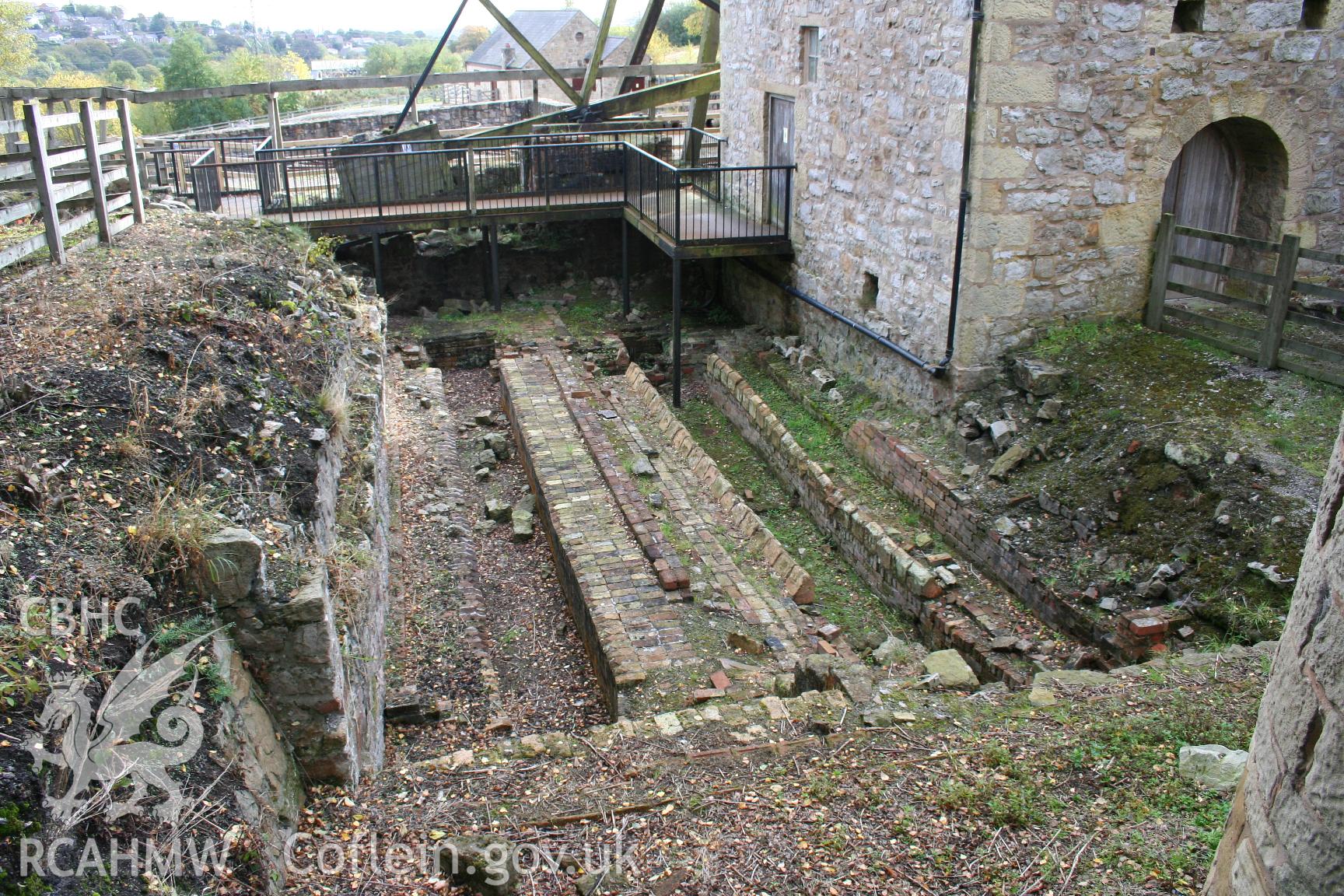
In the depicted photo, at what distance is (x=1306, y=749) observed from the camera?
224cm

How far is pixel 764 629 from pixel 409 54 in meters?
101

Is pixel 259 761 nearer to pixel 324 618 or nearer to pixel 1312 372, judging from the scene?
pixel 324 618

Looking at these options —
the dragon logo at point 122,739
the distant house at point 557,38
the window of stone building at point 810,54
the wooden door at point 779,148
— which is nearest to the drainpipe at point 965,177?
the window of stone building at point 810,54

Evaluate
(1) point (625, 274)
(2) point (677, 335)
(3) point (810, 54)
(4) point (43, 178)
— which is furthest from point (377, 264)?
(3) point (810, 54)

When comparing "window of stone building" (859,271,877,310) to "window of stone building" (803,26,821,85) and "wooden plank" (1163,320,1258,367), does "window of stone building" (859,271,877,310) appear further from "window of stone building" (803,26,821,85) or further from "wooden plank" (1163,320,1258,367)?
"wooden plank" (1163,320,1258,367)

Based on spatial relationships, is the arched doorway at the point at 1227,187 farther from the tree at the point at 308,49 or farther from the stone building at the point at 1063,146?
the tree at the point at 308,49

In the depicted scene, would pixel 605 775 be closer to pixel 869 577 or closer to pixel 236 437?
pixel 236 437

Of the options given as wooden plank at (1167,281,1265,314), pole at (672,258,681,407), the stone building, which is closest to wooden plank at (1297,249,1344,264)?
wooden plank at (1167,281,1265,314)

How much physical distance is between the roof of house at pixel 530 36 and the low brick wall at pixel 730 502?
131ft

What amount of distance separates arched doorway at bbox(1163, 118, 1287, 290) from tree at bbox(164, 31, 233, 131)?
41702 millimetres

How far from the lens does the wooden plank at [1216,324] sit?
7.95 metres

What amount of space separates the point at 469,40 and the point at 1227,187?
401 ft

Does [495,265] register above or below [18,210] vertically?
below

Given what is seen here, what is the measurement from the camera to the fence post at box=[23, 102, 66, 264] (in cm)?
707
